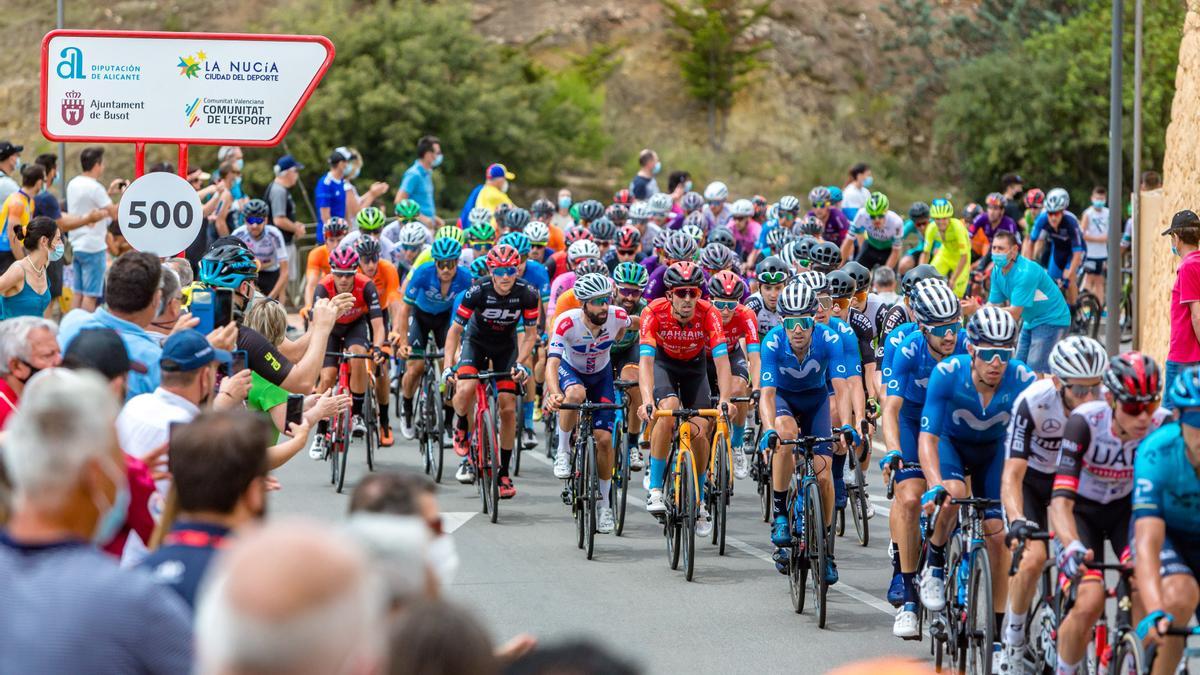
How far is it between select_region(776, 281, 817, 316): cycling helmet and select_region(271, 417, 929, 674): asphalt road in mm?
1771

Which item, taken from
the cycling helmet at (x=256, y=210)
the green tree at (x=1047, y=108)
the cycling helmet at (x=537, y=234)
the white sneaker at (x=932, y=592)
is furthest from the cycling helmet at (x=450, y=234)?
the green tree at (x=1047, y=108)

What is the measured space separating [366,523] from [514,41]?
150 feet

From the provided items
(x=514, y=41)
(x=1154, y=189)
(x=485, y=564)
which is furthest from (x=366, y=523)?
(x=514, y=41)

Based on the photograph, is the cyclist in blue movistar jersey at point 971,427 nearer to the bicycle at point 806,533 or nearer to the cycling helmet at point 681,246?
the bicycle at point 806,533

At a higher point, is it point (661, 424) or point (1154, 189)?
→ point (1154, 189)

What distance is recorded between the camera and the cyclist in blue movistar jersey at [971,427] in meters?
8.81

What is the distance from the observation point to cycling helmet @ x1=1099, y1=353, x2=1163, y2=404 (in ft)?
24.1

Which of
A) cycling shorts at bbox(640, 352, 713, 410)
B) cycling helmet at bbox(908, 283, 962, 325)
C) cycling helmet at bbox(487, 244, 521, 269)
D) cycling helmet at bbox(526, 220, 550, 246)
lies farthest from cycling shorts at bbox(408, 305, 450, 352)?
cycling helmet at bbox(908, 283, 962, 325)

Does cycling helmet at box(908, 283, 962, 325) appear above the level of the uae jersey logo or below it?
below

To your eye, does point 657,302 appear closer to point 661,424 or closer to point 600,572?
point 661,424

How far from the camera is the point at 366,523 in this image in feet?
13.2

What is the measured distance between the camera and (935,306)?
9.74 m

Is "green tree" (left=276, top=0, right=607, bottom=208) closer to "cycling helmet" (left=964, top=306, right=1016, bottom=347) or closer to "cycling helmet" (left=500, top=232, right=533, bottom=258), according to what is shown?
"cycling helmet" (left=500, top=232, right=533, bottom=258)

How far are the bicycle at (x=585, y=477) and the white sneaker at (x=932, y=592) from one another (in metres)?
3.42
